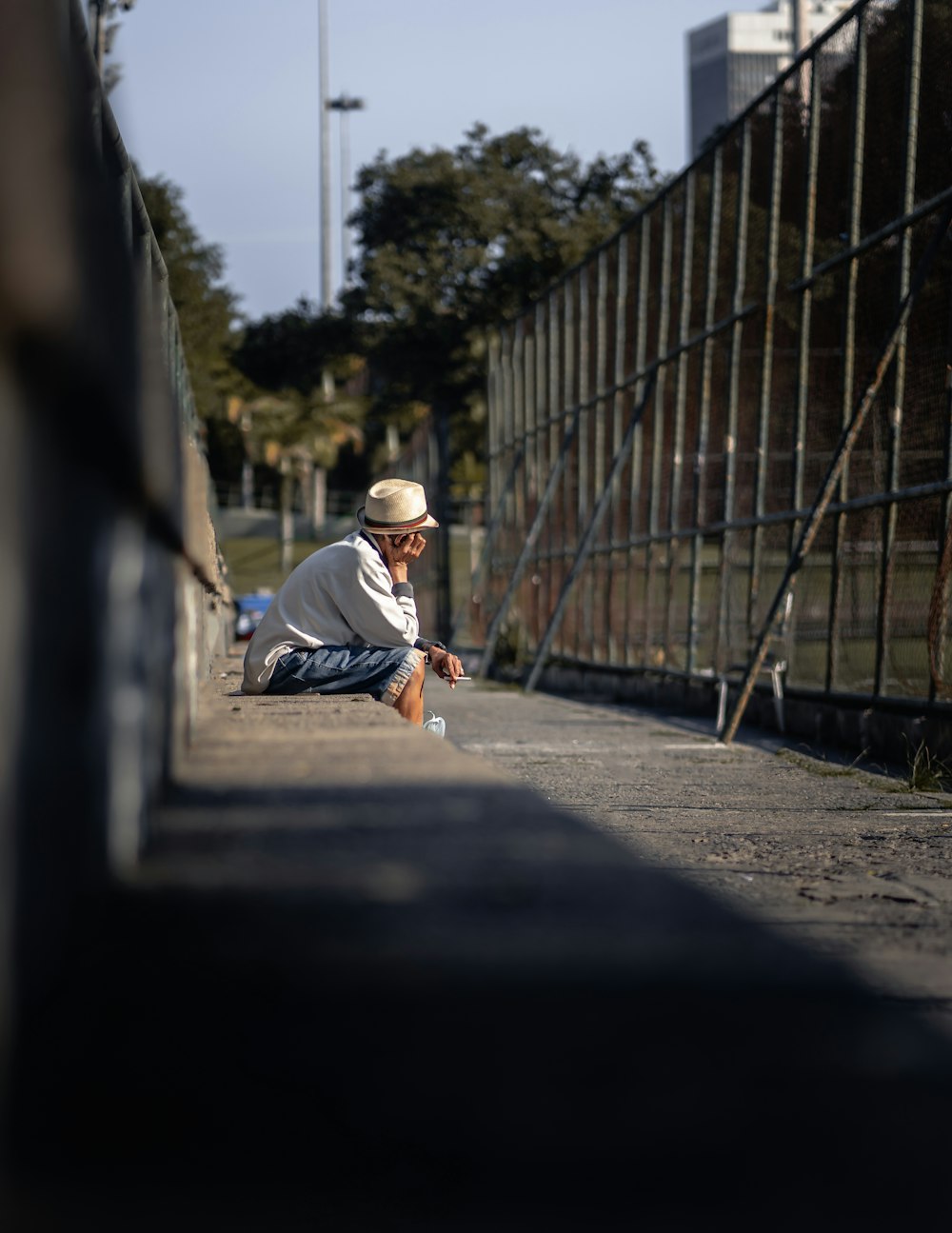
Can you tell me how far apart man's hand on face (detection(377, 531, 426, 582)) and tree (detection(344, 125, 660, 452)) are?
28.5 meters

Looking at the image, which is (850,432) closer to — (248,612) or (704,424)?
(704,424)

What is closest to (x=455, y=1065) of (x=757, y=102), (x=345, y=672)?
(x=345, y=672)

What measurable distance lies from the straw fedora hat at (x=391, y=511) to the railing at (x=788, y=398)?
3.46m

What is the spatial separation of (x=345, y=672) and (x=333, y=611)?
0.98 ft

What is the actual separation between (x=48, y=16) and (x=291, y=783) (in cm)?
131

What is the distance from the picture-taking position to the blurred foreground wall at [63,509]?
1182 mm

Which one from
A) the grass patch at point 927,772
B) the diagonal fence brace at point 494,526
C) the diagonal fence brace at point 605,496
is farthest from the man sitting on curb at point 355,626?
the diagonal fence brace at point 494,526

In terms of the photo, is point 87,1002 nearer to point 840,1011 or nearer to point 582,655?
point 840,1011

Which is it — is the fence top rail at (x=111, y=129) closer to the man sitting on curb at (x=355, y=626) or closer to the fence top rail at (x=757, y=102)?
the man sitting on curb at (x=355, y=626)

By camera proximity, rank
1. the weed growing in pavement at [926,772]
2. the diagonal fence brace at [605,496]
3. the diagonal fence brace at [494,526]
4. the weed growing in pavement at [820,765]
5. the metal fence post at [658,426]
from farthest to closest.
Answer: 1. the diagonal fence brace at [494,526]
2. the metal fence post at [658,426]
3. the diagonal fence brace at [605,496]
4. the weed growing in pavement at [820,765]
5. the weed growing in pavement at [926,772]

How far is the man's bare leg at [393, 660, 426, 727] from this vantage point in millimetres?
6457

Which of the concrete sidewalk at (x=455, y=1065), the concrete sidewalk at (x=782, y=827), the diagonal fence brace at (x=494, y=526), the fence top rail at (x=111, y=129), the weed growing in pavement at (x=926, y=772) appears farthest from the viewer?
the diagonal fence brace at (x=494, y=526)

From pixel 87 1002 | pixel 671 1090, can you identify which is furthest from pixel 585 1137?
pixel 87 1002

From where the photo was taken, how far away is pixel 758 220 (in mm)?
13703
